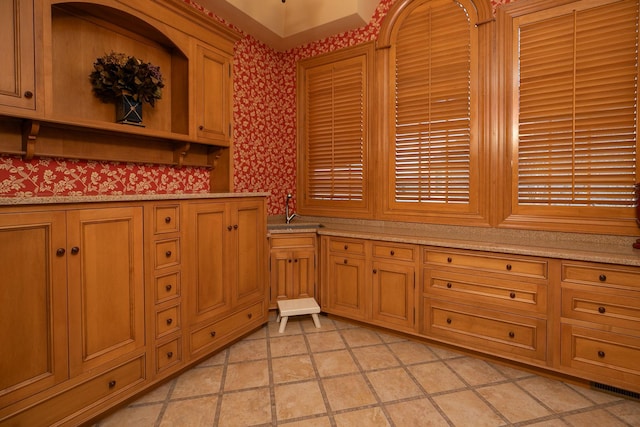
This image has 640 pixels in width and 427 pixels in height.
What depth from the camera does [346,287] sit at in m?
2.88

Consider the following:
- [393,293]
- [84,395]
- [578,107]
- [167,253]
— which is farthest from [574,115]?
[84,395]

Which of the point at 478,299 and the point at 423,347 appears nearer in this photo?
the point at 478,299

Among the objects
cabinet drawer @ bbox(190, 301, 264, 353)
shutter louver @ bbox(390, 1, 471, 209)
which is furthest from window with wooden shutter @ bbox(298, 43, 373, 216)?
cabinet drawer @ bbox(190, 301, 264, 353)

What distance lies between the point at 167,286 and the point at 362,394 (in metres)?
1.35

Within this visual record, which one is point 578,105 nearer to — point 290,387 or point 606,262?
point 606,262

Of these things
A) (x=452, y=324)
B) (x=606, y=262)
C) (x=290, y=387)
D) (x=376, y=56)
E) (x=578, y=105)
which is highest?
(x=376, y=56)

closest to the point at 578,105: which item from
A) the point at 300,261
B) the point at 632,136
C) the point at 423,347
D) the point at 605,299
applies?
the point at 632,136

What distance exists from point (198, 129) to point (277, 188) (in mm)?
1297

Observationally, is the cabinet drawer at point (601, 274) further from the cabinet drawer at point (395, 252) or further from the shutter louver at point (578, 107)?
the cabinet drawer at point (395, 252)

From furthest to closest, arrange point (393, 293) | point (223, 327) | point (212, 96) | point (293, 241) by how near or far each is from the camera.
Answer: point (293, 241) < point (393, 293) < point (212, 96) < point (223, 327)

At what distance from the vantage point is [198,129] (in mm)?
2395

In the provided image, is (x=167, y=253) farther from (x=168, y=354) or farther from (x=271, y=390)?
(x=271, y=390)

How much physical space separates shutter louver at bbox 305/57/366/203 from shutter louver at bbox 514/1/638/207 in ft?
4.48

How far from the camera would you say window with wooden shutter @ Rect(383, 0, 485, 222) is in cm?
258
